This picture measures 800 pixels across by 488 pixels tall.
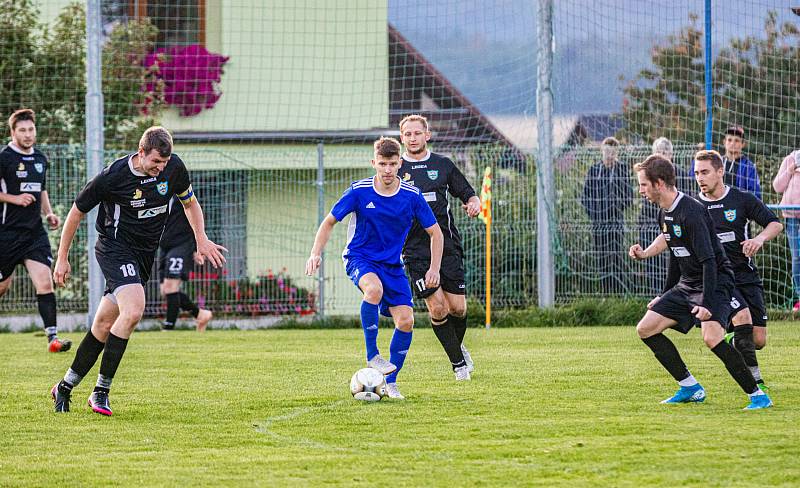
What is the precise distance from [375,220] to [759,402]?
282 cm

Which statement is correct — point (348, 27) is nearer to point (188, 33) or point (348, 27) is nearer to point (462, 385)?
point (188, 33)

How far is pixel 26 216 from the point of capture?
1168 cm

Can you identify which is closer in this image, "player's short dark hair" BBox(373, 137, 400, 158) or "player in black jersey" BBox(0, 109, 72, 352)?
"player's short dark hair" BBox(373, 137, 400, 158)

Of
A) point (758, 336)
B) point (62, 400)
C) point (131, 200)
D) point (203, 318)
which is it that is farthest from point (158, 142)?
point (203, 318)

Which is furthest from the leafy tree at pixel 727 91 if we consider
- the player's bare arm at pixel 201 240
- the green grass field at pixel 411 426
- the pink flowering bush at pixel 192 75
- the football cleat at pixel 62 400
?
the football cleat at pixel 62 400

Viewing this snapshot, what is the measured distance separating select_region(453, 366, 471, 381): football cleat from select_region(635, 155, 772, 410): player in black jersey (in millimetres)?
1649

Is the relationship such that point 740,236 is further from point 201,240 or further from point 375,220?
point 201,240

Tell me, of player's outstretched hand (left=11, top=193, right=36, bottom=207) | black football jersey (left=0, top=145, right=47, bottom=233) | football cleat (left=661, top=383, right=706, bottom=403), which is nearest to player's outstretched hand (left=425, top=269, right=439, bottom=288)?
football cleat (left=661, top=383, right=706, bottom=403)

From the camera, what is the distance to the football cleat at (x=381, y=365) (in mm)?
7652

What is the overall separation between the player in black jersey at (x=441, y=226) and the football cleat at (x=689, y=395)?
2.07 m

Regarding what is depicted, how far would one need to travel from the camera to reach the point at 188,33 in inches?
805

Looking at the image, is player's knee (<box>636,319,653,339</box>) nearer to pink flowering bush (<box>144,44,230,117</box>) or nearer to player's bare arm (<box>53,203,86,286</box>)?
player's bare arm (<box>53,203,86,286</box>)

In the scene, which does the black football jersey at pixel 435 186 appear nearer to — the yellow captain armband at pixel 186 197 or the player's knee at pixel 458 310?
the player's knee at pixel 458 310

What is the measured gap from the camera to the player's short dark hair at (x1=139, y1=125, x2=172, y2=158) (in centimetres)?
711
